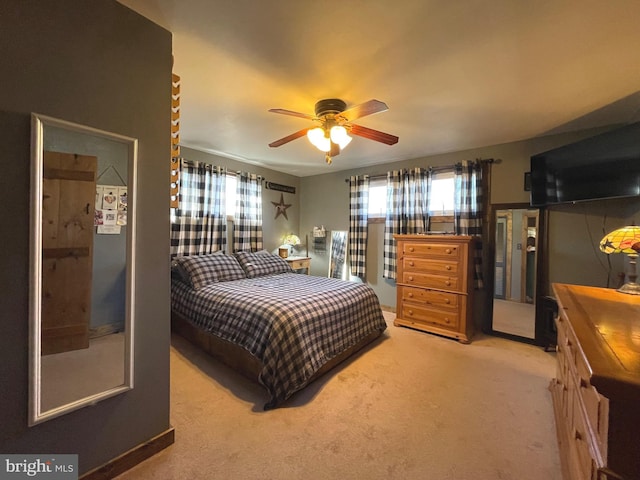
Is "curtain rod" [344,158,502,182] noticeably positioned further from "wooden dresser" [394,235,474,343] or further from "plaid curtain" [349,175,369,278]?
"wooden dresser" [394,235,474,343]

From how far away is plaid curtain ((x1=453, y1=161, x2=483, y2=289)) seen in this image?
3.43m

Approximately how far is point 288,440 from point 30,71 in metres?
2.21

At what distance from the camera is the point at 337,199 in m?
4.83

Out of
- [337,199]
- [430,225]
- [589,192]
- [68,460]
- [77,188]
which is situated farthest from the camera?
[337,199]

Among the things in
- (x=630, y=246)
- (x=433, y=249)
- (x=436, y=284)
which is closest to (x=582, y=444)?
(x=630, y=246)

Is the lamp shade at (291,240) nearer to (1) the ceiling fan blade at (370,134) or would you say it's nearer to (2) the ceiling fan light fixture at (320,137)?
(2) the ceiling fan light fixture at (320,137)

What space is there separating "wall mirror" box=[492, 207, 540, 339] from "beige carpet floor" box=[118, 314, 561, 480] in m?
0.61

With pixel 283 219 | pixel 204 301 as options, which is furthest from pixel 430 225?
pixel 204 301

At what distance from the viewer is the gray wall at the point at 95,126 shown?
108 centimetres

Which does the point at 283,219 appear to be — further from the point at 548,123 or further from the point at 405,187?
the point at 548,123

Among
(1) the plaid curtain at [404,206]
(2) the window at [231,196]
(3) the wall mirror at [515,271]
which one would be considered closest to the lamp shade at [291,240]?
(2) the window at [231,196]

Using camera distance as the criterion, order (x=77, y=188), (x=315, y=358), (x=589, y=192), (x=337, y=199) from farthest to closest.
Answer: (x=337, y=199)
(x=589, y=192)
(x=315, y=358)
(x=77, y=188)

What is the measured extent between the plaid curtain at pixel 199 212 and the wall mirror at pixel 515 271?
3.72 meters

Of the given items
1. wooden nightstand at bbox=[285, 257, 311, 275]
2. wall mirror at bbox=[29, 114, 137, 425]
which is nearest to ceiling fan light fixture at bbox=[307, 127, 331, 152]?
wall mirror at bbox=[29, 114, 137, 425]
